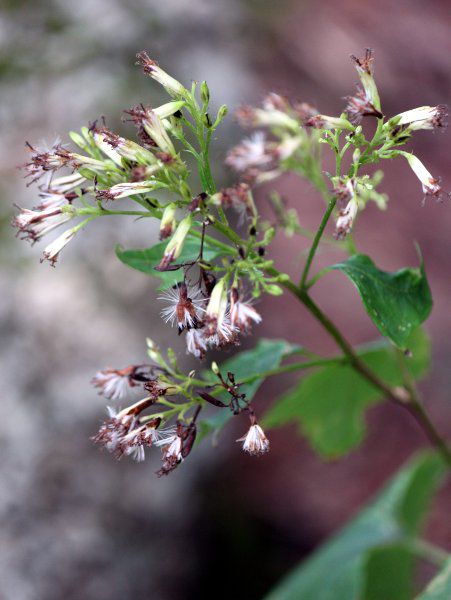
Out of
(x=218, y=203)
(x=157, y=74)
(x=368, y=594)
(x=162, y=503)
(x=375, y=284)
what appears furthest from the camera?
(x=162, y=503)

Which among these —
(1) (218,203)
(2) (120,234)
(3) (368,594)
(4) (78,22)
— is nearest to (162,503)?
(3) (368,594)

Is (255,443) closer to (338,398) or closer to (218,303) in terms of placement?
(218,303)

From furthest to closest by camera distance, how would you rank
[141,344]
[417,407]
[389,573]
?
[141,344] → [389,573] → [417,407]

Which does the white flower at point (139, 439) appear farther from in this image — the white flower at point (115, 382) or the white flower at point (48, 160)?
Result: the white flower at point (48, 160)

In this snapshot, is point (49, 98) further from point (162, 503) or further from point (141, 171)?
point (141, 171)

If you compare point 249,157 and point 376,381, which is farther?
point 376,381

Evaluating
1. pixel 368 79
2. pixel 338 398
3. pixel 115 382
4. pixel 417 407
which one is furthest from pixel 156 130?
pixel 338 398
